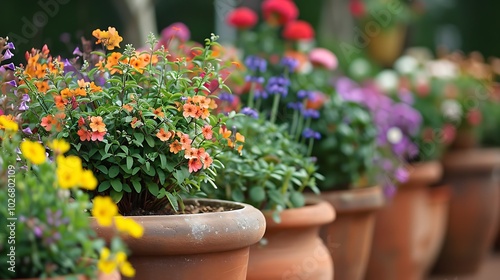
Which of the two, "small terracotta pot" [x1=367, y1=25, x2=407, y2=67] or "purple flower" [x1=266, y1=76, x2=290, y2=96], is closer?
"purple flower" [x1=266, y1=76, x2=290, y2=96]

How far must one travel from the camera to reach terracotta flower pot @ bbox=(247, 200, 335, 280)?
98.4 inches

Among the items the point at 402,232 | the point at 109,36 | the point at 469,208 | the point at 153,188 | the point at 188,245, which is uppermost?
the point at 109,36

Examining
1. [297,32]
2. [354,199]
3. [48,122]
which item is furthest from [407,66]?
[48,122]

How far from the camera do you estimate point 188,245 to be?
1.92 meters

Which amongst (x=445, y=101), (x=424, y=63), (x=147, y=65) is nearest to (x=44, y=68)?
(x=147, y=65)

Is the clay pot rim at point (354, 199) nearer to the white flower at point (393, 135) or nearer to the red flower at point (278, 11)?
the white flower at point (393, 135)

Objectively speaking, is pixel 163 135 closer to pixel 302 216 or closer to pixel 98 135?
pixel 98 135

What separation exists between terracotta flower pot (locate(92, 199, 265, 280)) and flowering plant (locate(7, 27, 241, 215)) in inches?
5.3

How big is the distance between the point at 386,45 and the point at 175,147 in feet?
21.8

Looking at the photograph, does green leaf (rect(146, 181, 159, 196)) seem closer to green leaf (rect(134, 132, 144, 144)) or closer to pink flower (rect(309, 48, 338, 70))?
green leaf (rect(134, 132, 144, 144))

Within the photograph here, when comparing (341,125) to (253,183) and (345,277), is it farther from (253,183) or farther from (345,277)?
(253,183)

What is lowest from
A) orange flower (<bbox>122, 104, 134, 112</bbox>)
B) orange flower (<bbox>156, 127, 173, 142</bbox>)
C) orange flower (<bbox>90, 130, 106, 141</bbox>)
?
orange flower (<bbox>156, 127, 173, 142</bbox>)

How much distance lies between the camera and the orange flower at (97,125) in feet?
6.32

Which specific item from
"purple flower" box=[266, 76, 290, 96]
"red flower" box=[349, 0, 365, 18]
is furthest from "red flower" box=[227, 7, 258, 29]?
"red flower" box=[349, 0, 365, 18]
